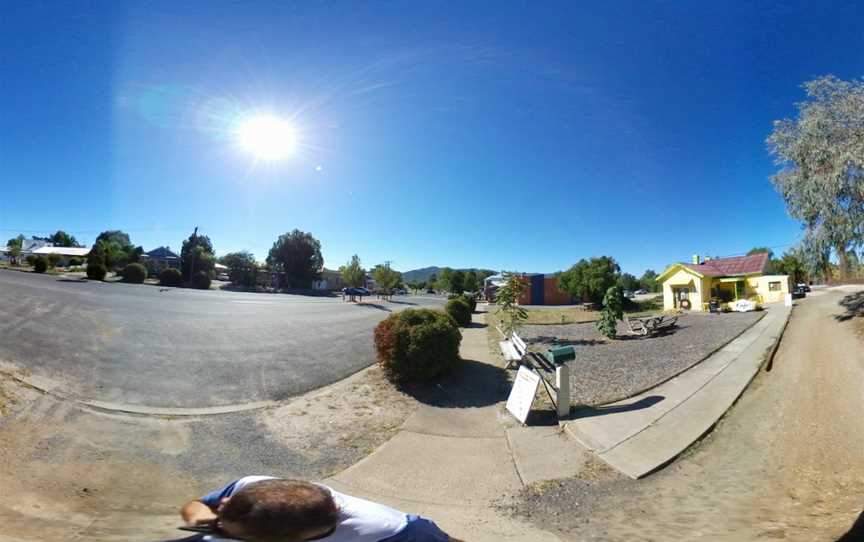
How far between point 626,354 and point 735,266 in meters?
27.7

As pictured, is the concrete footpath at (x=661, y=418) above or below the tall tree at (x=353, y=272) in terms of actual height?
below

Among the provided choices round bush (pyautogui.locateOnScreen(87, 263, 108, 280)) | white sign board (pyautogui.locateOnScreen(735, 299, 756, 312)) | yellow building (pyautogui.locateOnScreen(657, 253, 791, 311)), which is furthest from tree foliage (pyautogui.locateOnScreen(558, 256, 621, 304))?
round bush (pyautogui.locateOnScreen(87, 263, 108, 280))

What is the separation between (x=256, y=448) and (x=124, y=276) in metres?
35.8

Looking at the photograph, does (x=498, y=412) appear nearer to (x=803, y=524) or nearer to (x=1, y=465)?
(x=803, y=524)

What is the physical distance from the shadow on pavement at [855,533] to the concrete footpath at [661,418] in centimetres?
138

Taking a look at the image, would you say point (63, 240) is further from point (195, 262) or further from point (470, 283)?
point (470, 283)

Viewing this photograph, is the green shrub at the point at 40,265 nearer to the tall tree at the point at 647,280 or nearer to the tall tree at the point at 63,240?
the tall tree at the point at 63,240

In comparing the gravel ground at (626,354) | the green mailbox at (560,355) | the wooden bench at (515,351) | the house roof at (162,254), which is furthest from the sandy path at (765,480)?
the house roof at (162,254)

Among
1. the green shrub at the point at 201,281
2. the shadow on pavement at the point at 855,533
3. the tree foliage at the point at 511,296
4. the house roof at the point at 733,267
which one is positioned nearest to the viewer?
the shadow on pavement at the point at 855,533

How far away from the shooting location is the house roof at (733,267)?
2638 centimetres

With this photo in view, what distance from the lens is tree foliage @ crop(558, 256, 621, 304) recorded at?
1057 inches

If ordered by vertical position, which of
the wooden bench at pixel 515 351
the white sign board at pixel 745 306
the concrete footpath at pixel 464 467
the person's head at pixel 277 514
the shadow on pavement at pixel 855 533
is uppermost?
the person's head at pixel 277 514

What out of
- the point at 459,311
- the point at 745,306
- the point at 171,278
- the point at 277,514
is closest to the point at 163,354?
the point at 277,514

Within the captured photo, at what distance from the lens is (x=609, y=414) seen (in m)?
5.33
